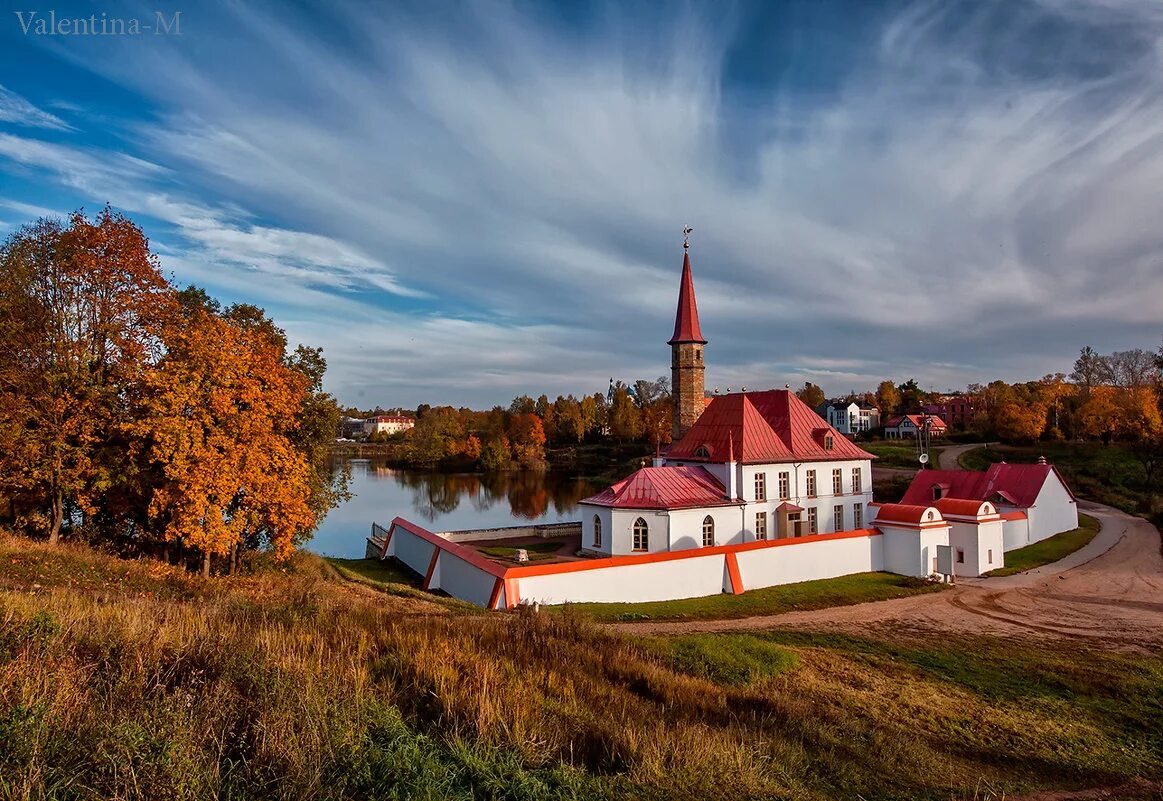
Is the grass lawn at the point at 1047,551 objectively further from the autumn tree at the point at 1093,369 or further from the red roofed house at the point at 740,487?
the autumn tree at the point at 1093,369

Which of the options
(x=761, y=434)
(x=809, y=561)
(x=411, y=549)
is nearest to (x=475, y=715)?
(x=809, y=561)

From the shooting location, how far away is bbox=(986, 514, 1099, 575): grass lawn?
24.2 meters

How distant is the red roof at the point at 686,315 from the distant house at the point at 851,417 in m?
56.0

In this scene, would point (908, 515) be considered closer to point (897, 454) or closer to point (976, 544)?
point (976, 544)

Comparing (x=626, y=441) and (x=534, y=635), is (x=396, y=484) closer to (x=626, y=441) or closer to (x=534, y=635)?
(x=626, y=441)

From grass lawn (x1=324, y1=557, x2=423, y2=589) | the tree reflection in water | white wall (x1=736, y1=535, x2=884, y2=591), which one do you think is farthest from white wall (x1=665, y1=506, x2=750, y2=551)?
the tree reflection in water

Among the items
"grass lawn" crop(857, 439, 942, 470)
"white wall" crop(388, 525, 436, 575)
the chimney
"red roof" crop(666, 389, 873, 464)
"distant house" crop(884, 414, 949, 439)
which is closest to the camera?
"white wall" crop(388, 525, 436, 575)

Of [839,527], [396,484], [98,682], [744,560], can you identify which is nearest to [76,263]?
[98,682]

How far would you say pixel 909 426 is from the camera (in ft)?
239

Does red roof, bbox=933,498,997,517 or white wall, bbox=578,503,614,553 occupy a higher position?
red roof, bbox=933,498,997,517

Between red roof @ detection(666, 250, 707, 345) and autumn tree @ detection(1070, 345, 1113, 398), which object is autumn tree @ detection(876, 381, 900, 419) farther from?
red roof @ detection(666, 250, 707, 345)

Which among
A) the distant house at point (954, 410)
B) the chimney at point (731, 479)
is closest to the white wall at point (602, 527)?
the chimney at point (731, 479)

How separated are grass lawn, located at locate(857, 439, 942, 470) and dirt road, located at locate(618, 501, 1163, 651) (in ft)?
90.5

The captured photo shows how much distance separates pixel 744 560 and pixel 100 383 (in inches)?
697
